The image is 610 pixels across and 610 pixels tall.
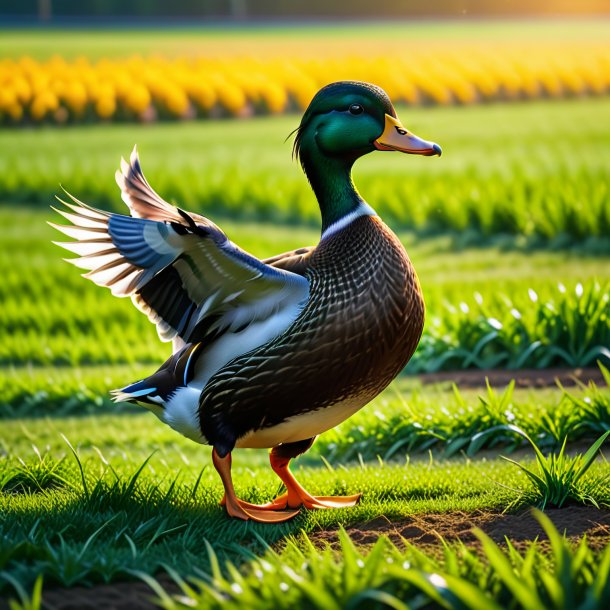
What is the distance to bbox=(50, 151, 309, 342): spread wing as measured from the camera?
12.3 feet

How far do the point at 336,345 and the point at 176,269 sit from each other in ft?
2.12

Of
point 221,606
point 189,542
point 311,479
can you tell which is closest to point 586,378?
point 311,479

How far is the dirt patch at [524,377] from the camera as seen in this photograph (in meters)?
6.23

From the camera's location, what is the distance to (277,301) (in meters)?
3.96

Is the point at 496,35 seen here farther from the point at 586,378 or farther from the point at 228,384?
the point at 228,384

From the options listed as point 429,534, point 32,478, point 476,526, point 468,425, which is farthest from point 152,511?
point 468,425

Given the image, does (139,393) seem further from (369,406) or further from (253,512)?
(369,406)

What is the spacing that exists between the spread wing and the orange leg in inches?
25.4

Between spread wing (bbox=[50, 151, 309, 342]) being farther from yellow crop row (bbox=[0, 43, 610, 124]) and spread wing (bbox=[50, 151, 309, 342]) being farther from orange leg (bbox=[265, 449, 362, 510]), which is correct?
yellow crop row (bbox=[0, 43, 610, 124])

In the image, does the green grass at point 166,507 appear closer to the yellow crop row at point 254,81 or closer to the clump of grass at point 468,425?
the clump of grass at point 468,425

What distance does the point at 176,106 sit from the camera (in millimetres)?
15812

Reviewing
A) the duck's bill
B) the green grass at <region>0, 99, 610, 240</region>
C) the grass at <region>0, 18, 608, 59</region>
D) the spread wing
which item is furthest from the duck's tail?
the grass at <region>0, 18, 608, 59</region>

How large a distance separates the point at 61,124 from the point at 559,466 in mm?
12532

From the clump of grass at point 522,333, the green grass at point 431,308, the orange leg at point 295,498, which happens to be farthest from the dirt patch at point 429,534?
the green grass at point 431,308
